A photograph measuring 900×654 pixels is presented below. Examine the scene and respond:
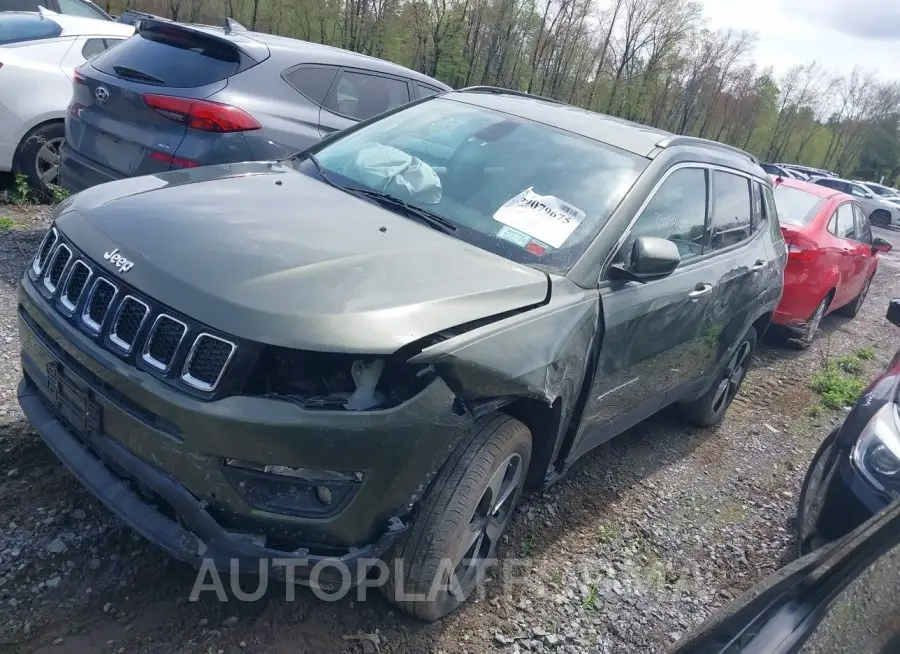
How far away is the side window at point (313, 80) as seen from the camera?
→ 5.42m

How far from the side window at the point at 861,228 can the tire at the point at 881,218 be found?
25.2m

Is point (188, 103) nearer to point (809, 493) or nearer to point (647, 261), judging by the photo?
point (647, 261)

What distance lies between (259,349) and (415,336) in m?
0.45

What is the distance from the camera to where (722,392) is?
193 inches

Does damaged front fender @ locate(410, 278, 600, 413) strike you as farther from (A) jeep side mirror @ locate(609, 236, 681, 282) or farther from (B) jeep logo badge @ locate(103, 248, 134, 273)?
(B) jeep logo badge @ locate(103, 248, 134, 273)

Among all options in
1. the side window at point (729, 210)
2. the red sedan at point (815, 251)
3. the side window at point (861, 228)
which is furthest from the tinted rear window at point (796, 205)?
the side window at point (729, 210)

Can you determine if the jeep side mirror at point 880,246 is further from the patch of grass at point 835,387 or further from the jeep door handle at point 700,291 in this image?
the jeep door handle at point 700,291

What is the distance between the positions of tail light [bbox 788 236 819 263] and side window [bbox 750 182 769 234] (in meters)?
2.02

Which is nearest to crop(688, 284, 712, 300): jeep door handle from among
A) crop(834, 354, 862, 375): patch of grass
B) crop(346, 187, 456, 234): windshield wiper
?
crop(346, 187, 456, 234): windshield wiper

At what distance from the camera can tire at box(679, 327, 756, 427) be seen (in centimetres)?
473

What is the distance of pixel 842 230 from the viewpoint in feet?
25.0

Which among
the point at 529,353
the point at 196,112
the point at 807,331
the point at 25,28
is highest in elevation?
the point at 25,28

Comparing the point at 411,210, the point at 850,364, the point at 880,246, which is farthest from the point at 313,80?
the point at 880,246

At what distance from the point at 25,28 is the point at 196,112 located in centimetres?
274
